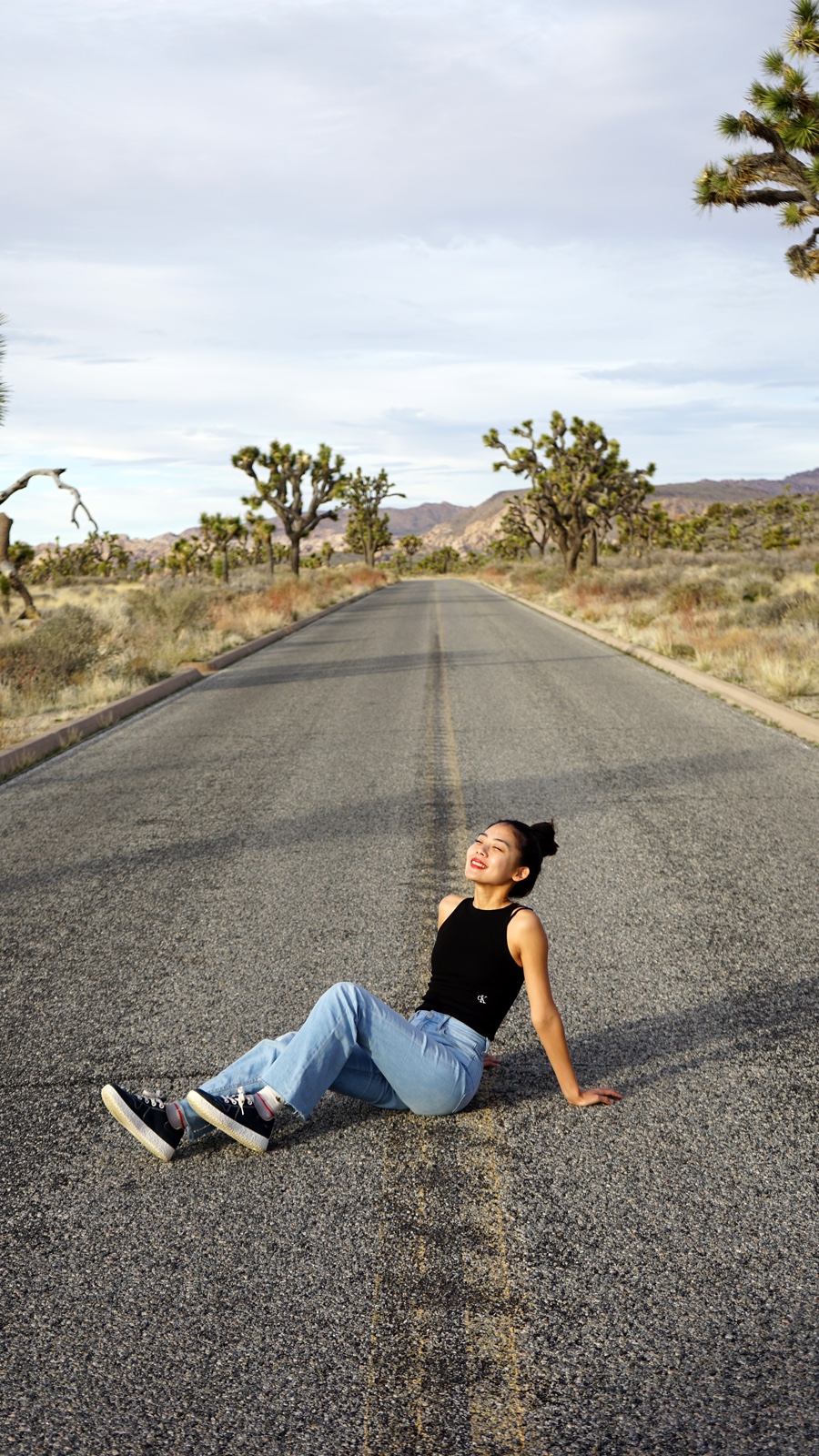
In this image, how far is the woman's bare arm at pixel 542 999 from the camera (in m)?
3.26

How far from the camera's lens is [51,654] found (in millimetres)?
14734

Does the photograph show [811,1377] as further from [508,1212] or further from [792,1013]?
[792,1013]

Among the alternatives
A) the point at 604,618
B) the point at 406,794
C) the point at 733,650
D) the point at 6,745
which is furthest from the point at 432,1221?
the point at 604,618

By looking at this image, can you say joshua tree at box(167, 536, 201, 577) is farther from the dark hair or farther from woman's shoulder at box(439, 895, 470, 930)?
the dark hair

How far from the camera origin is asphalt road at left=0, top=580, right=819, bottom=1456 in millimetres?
2250

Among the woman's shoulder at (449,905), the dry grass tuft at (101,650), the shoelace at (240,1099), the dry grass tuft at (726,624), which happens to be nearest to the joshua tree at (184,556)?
the dry grass tuft at (726,624)

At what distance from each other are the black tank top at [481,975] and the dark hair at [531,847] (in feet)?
0.23

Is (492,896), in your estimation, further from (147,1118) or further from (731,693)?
(731,693)

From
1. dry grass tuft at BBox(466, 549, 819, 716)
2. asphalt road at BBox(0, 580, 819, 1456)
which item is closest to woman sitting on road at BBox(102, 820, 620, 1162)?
asphalt road at BBox(0, 580, 819, 1456)

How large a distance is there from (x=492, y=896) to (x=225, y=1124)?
1.04m

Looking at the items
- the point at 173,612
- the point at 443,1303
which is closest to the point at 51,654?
the point at 173,612

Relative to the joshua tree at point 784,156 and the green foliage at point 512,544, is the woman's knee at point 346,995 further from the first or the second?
the green foliage at point 512,544

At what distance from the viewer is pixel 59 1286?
2.65 m

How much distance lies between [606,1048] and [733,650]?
12.2m
